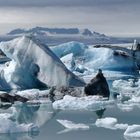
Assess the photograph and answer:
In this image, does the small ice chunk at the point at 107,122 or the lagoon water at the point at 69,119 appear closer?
the lagoon water at the point at 69,119

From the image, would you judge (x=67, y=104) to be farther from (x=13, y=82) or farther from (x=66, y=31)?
(x=66, y=31)

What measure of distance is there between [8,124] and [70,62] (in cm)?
1298

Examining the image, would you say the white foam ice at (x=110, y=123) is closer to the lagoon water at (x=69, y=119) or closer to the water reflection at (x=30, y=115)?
the lagoon water at (x=69, y=119)

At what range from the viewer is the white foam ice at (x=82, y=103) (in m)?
12.4

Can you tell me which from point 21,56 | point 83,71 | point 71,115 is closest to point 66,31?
point 83,71

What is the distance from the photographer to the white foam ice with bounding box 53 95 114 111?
12.4 metres

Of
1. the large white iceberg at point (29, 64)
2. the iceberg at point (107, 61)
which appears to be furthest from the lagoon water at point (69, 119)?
the iceberg at point (107, 61)

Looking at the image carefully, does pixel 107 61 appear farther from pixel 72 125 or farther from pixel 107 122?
pixel 72 125

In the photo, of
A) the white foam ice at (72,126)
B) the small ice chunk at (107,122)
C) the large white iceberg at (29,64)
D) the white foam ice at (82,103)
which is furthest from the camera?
the large white iceberg at (29,64)

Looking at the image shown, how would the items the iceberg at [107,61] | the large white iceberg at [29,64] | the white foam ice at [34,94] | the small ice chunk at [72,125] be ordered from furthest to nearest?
1. the iceberg at [107,61]
2. the large white iceberg at [29,64]
3. the white foam ice at [34,94]
4. the small ice chunk at [72,125]

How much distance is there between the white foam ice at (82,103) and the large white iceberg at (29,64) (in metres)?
2.51

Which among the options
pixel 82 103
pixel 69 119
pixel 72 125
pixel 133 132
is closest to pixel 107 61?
pixel 82 103

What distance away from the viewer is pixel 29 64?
16.6 meters

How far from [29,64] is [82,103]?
4.23 m
